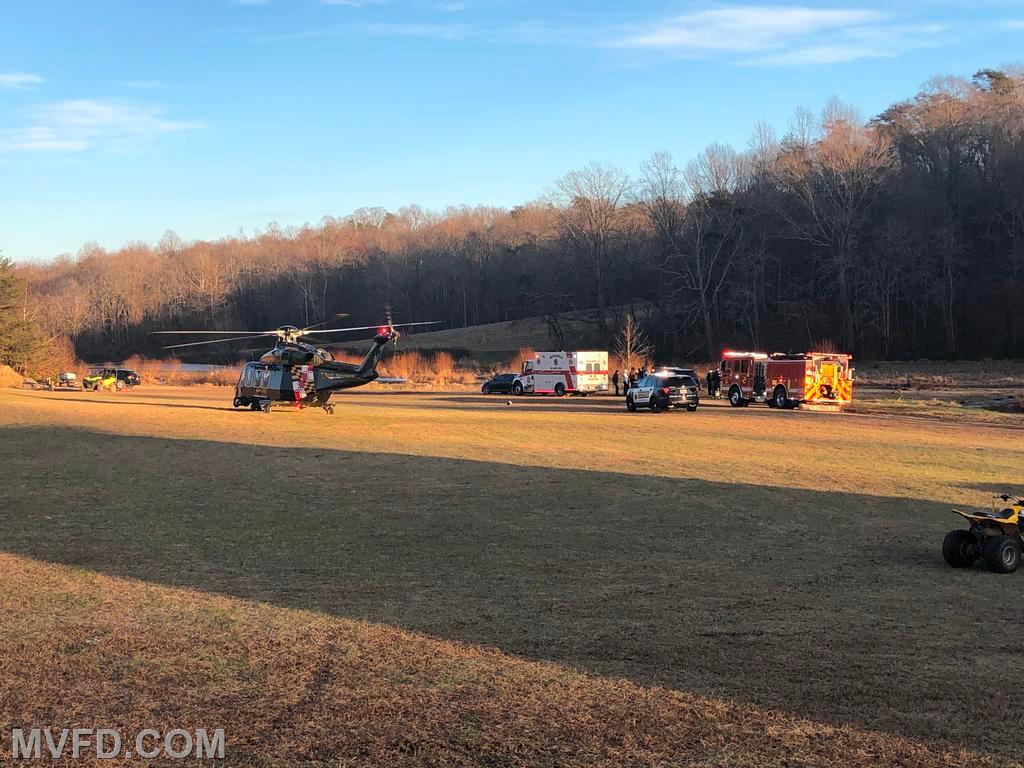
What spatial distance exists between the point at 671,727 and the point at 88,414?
30.1 metres

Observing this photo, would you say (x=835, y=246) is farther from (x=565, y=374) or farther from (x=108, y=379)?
(x=108, y=379)

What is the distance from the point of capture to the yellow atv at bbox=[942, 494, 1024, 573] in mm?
9477

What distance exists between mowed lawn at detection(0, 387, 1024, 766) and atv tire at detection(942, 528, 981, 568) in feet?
0.60

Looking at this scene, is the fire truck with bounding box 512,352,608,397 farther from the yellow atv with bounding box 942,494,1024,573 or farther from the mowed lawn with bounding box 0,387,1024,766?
the yellow atv with bounding box 942,494,1024,573

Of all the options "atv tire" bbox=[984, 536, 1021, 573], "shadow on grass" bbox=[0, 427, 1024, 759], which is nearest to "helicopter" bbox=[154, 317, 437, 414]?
"shadow on grass" bbox=[0, 427, 1024, 759]

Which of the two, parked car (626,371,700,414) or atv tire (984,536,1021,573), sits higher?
parked car (626,371,700,414)

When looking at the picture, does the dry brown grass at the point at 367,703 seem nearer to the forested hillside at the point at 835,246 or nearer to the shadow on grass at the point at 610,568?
the shadow on grass at the point at 610,568

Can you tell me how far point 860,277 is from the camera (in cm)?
7750

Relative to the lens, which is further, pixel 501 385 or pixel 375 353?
pixel 501 385

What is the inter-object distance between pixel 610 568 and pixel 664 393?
2904 centimetres

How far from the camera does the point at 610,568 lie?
9.63 meters

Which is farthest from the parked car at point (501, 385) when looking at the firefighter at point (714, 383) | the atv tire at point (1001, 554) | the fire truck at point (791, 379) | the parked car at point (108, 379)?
the atv tire at point (1001, 554)

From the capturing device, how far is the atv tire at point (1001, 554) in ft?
31.0

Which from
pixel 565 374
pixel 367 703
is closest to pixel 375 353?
pixel 565 374
